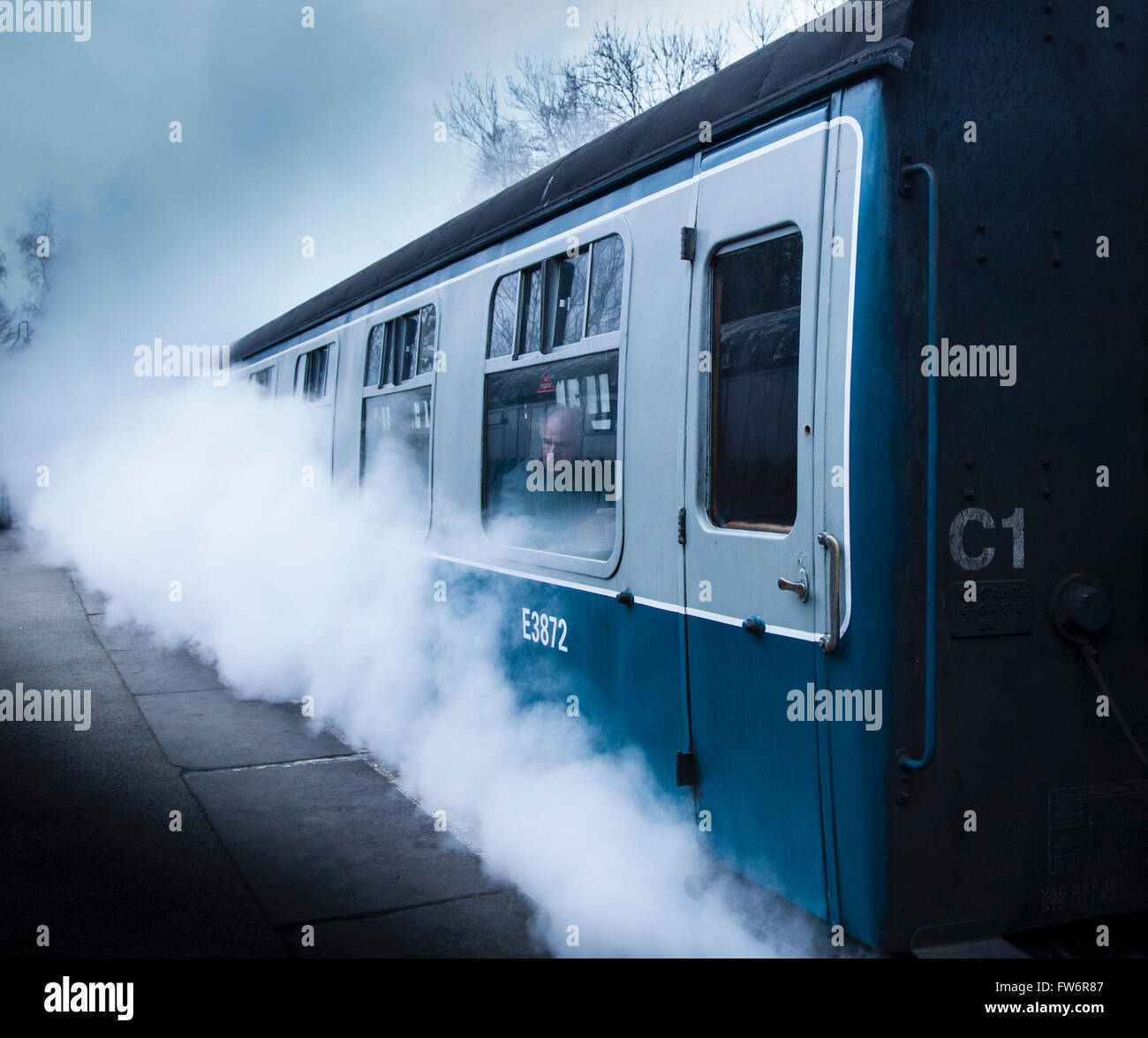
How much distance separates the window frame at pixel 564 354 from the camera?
3.91 meters

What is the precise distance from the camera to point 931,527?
2834 mm

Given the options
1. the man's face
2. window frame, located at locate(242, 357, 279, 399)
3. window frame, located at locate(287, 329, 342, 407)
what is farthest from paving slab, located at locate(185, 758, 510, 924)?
window frame, located at locate(242, 357, 279, 399)

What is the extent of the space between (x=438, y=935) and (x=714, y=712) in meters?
1.44

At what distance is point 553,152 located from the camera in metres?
24.5

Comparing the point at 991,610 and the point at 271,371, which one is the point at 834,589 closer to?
the point at 991,610

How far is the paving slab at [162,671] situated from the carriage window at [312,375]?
2.45 meters

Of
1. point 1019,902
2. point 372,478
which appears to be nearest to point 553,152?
point 372,478

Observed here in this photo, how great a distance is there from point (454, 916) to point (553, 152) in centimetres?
2281

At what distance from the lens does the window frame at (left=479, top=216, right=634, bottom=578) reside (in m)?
3.91

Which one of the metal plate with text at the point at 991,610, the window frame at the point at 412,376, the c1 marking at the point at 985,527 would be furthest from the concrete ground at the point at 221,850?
the c1 marking at the point at 985,527
